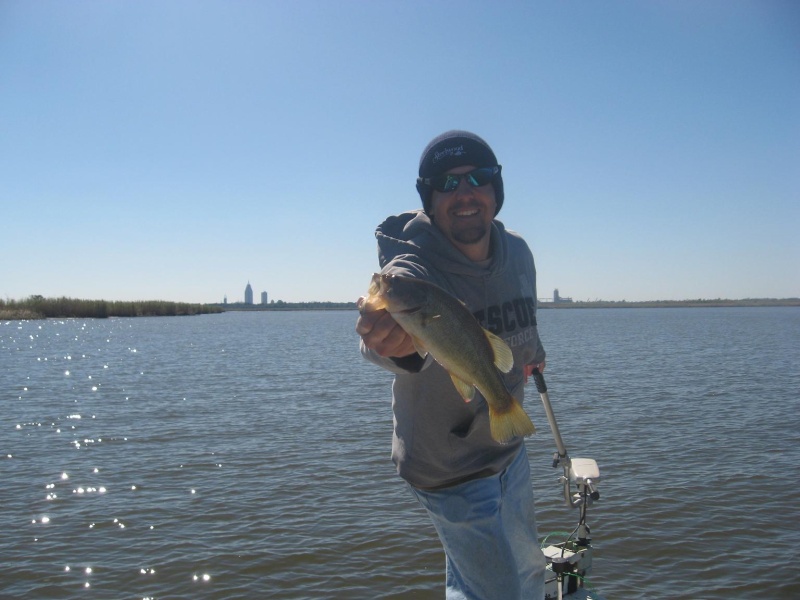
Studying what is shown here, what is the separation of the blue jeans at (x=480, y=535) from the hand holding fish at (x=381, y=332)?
3.70ft

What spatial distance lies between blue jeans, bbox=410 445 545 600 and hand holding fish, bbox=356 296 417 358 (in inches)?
44.4

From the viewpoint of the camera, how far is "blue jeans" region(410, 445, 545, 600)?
3736 mm

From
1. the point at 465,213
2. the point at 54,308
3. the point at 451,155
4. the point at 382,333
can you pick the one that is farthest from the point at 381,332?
the point at 54,308

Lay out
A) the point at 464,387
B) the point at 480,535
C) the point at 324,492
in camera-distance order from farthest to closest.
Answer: the point at 324,492 → the point at 480,535 → the point at 464,387

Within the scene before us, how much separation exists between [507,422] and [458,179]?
5.20ft

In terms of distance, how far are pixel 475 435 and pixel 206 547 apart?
22.1 ft

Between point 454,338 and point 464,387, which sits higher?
point 454,338

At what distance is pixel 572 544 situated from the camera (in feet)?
19.2

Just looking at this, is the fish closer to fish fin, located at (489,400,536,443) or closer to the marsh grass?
fish fin, located at (489,400,536,443)

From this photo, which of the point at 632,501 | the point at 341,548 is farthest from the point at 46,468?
the point at 632,501

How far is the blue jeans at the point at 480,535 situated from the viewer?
3736 mm

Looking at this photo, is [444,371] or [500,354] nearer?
[500,354]

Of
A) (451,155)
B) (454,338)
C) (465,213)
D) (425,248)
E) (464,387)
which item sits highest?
(451,155)

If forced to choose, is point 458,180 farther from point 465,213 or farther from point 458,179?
point 465,213
